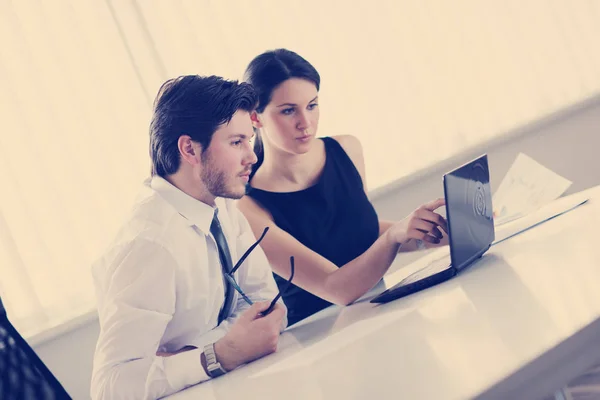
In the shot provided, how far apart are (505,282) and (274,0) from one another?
1.91 m

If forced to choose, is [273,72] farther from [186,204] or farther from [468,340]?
[468,340]

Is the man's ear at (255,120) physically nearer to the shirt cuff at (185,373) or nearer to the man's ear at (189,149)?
the man's ear at (189,149)

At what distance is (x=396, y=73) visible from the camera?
2754 mm

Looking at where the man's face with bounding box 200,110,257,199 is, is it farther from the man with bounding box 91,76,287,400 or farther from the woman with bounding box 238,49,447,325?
the woman with bounding box 238,49,447,325

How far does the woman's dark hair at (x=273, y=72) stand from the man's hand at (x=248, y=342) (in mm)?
861

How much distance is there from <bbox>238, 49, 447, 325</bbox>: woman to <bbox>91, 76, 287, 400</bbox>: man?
171 mm

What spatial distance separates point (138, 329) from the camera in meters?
1.17

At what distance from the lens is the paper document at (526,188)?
1759mm

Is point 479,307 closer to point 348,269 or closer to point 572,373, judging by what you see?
point 572,373

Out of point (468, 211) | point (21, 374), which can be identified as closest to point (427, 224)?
point (468, 211)

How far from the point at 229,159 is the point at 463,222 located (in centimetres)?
54

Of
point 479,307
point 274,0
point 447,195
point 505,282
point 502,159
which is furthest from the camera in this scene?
point 502,159

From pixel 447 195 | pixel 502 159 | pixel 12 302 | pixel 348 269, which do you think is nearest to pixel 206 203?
pixel 348 269

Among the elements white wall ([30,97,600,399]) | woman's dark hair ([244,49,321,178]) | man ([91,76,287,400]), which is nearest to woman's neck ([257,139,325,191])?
woman's dark hair ([244,49,321,178])
